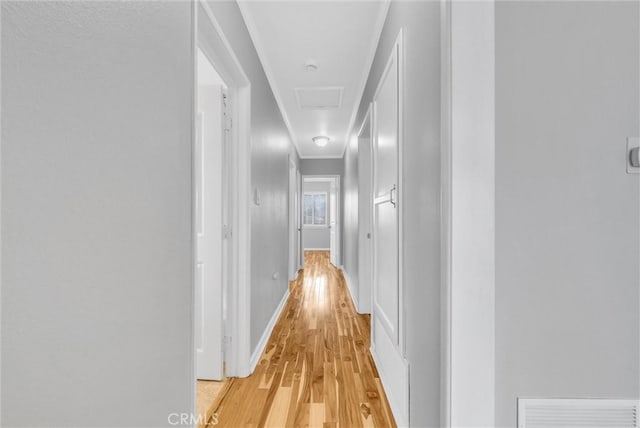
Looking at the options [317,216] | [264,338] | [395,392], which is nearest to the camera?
[395,392]

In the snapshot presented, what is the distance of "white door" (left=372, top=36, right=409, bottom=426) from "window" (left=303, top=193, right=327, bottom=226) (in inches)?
305

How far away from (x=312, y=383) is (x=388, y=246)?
3.40 feet

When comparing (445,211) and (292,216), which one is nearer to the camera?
(445,211)

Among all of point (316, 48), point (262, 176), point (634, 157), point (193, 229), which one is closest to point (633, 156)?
point (634, 157)

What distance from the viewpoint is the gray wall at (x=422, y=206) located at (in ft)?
3.69

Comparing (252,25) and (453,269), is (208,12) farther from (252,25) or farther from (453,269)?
(453,269)

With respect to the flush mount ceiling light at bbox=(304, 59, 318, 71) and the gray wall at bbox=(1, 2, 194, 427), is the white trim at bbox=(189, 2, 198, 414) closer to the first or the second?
the gray wall at bbox=(1, 2, 194, 427)

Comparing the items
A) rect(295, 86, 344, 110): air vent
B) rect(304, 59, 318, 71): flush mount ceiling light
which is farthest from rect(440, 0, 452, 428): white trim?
rect(295, 86, 344, 110): air vent

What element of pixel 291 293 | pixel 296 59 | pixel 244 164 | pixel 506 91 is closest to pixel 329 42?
pixel 296 59

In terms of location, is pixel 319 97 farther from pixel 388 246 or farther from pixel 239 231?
pixel 388 246

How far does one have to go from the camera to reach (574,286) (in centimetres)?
105

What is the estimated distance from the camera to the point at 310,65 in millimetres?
→ 2660

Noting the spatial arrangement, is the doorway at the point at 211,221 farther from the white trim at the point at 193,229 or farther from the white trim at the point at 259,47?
the white trim at the point at 193,229

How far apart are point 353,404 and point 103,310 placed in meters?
1.55
